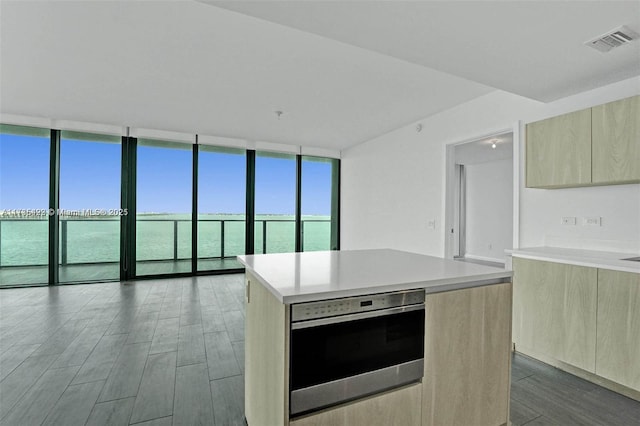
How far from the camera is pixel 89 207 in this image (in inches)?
201

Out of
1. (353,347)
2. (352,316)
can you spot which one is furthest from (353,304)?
(353,347)

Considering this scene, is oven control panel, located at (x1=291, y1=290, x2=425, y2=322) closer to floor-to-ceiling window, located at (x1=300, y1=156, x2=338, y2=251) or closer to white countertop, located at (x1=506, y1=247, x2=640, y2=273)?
white countertop, located at (x1=506, y1=247, x2=640, y2=273)

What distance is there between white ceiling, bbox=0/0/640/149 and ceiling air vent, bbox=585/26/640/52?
0.06 metres

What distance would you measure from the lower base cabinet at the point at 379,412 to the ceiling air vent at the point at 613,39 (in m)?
2.35

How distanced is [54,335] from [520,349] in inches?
172

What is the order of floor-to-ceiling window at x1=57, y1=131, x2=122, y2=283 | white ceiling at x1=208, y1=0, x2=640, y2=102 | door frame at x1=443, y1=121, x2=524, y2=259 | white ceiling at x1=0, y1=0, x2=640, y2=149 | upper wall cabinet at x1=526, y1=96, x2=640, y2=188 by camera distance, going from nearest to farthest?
white ceiling at x1=208, y1=0, x2=640, y2=102 < white ceiling at x1=0, y1=0, x2=640, y2=149 < upper wall cabinet at x1=526, y1=96, x2=640, y2=188 < door frame at x1=443, y1=121, x2=524, y2=259 < floor-to-ceiling window at x1=57, y1=131, x2=122, y2=283

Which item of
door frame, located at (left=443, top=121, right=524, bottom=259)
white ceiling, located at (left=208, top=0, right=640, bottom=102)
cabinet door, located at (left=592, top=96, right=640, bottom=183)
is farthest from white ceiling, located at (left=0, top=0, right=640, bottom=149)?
door frame, located at (left=443, top=121, right=524, bottom=259)

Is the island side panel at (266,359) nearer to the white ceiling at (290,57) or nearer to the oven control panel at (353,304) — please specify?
the oven control panel at (353,304)

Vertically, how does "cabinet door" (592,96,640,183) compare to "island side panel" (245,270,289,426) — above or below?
above

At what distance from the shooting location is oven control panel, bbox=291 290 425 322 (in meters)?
1.07

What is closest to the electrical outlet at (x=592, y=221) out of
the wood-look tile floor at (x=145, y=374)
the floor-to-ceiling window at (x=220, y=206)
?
the wood-look tile floor at (x=145, y=374)

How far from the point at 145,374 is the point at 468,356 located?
225 cm

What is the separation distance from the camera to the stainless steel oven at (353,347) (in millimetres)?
1076

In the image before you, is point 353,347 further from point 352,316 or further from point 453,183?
point 453,183
